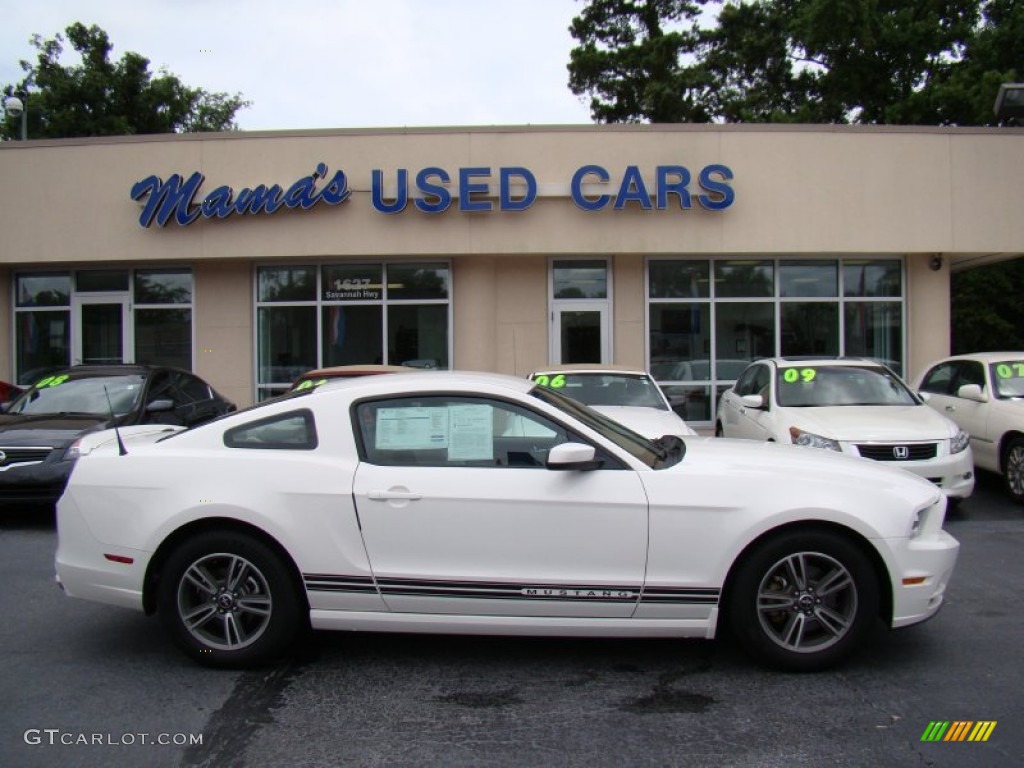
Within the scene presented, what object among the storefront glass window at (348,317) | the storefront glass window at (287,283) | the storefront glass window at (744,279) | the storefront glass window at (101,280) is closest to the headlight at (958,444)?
the storefront glass window at (744,279)

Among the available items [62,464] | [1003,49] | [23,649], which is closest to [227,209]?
[62,464]

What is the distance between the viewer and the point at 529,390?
14.7 ft

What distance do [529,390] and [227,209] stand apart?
10123 millimetres

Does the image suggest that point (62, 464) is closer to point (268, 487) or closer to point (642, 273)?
point (268, 487)

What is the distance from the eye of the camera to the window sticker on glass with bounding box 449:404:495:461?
13.8ft

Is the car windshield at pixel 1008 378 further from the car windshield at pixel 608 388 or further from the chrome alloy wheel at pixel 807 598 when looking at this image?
the chrome alloy wheel at pixel 807 598

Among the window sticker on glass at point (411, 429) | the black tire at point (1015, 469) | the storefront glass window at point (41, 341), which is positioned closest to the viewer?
the window sticker on glass at point (411, 429)

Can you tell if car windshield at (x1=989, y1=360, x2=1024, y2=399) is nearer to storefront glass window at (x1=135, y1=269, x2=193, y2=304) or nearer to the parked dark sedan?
the parked dark sedan

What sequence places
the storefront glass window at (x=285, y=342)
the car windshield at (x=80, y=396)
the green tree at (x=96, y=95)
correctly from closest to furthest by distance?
the car windshield at (x=80, y=396)
the storefront glass window at (x=285, y=342)
the green tree at (x=96, y=95)

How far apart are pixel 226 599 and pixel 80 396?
5.98 m

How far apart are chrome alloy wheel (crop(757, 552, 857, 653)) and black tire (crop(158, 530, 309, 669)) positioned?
234 centimetres

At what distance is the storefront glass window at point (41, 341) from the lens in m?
14.5

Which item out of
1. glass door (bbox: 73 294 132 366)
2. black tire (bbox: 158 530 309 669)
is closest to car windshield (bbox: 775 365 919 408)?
black tire (bbox: 158 530 309 669)

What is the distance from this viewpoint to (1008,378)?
9297mm
